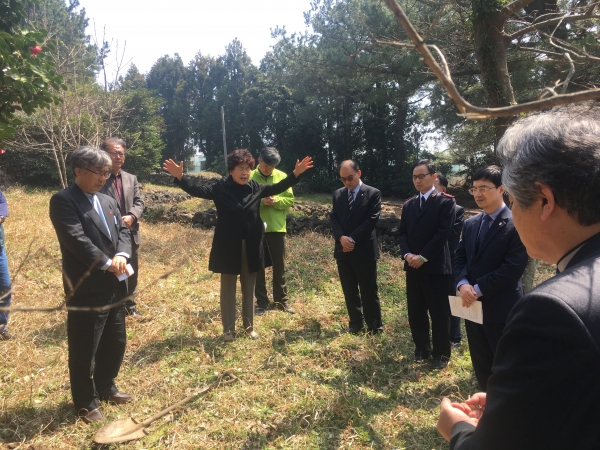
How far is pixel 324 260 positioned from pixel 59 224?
5.25m

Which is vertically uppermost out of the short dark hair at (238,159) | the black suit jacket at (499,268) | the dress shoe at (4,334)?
the short dark hair at (238,159)

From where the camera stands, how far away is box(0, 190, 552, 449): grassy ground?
2947 millimetres

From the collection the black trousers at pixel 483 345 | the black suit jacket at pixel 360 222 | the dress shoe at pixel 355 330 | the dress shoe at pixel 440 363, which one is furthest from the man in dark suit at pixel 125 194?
the black trousers at pixel 483 345

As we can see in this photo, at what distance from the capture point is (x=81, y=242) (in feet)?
9.39

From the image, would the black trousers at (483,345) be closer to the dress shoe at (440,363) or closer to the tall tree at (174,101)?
the dress shoe at (440,363)

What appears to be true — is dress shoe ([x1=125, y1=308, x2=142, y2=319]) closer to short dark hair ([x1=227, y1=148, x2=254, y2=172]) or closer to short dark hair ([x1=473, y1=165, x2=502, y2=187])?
short dark hair ([x1=227, y1=148, x2=254, y2=172])

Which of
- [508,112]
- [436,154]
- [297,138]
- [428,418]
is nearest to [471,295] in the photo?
[428,418]

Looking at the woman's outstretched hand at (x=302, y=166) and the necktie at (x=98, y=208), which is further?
the woman's outstretched hand at (x=302, y=166)

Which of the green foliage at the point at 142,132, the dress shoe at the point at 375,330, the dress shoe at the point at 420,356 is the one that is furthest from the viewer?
the green foliage at the point at 142,132

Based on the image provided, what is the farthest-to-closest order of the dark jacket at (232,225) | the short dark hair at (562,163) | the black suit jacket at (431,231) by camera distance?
the dark jacket at (232,225), the black suit jacket at (431,231), the short dark hair at (562,163)

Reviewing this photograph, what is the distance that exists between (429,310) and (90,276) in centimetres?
284

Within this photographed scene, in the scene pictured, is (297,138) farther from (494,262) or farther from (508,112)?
(508,112)

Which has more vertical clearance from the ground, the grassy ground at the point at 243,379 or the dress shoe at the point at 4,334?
the dress shoe at the point at 4,334

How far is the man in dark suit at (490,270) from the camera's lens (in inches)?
116
